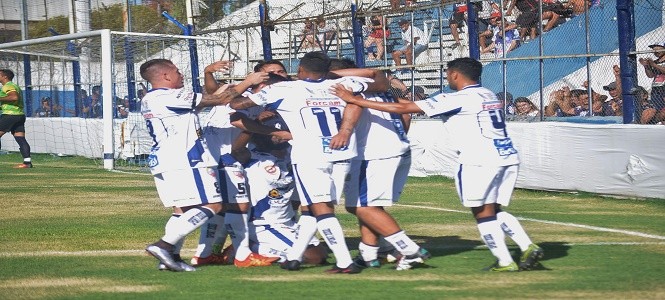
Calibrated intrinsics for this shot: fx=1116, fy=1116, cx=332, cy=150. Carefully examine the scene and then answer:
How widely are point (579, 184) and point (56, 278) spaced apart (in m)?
9.90

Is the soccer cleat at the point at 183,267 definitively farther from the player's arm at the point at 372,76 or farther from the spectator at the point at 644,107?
the spectator at the point at 644,107

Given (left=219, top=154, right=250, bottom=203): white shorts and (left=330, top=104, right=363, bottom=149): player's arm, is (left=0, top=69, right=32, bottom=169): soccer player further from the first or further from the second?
(left=330, top=104, right=363, bottom=149): player's arm

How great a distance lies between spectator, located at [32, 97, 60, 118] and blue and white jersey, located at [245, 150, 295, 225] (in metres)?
21.9

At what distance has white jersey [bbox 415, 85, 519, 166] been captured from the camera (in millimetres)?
9047

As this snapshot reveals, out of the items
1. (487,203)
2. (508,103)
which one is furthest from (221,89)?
(508,103)

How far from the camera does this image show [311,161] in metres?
9.20

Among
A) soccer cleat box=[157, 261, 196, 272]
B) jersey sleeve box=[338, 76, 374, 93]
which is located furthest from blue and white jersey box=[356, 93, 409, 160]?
soccer cleat box=[157, 261, 196, 272]

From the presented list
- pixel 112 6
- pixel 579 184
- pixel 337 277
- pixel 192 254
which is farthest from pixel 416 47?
pixel 112 6

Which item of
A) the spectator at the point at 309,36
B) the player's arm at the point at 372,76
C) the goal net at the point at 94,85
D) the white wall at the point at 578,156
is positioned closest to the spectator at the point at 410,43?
the white wall at the point at 578,156

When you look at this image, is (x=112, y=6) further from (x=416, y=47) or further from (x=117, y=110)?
(x=416, y=47)

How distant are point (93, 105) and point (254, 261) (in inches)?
783

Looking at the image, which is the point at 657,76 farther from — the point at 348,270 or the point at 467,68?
the point at 348,270

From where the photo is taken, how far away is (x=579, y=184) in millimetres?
16906

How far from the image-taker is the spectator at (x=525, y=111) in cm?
1874
